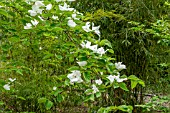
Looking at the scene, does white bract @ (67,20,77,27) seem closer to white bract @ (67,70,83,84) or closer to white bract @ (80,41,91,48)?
white bract @ (80,41,91,48)

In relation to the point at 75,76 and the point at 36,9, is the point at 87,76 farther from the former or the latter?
the point at 36,9

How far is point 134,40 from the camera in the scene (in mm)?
3221

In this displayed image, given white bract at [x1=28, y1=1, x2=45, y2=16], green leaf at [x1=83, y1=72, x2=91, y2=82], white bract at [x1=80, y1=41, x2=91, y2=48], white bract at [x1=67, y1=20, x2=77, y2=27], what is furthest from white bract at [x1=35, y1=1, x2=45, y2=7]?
green leaf at [x1=83, y1=72, x2=91, y2=82]

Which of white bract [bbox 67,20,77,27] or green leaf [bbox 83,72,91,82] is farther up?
white bract [bbox 67,20,77,27]

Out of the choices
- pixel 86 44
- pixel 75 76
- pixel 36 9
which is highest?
pixel 36 9

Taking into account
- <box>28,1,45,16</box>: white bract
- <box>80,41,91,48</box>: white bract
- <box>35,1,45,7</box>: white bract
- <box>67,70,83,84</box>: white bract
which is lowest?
<box>67,70,83,84</box>: white bract

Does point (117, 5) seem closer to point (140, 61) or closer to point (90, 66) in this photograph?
point (140, 61)

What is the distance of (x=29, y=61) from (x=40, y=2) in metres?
1.94

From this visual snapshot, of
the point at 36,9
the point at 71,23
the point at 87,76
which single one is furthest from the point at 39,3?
the point at 87,76

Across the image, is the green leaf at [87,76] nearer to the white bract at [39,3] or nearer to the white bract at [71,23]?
the white bract at [71,23]

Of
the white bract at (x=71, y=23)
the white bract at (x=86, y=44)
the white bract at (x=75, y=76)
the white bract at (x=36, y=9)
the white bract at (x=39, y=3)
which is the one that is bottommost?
the white bract at (x=75, y=76)

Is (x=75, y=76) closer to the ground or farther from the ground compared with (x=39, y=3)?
closer to the ground

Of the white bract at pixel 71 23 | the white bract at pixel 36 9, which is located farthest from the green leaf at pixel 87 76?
the white bract at pixel 36 9

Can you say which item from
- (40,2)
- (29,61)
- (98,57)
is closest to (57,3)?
(40,2)
